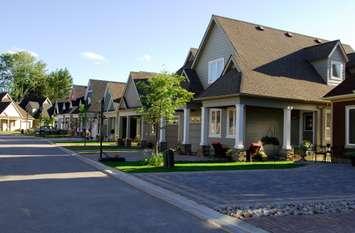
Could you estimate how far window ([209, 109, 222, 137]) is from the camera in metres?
28.7

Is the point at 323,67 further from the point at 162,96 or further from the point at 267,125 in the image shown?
the point at 162,96

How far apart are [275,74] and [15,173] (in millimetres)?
16287

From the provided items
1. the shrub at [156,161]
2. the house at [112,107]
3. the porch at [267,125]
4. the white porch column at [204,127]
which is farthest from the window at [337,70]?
the house at [112,107]

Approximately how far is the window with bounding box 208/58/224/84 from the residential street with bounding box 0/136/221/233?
15971 millimetres

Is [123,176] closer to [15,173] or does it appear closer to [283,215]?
[15,173]

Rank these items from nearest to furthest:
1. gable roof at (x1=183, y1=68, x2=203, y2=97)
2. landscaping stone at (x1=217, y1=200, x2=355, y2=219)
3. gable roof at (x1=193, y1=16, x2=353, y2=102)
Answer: landscaping stone at (x1=217, y1=200, x2=355, y2=219), gable roof at (x1=193, y1=16, x2=353, y2=102), gable roof at (x1=183, y1=68, x2=203, y2=97)

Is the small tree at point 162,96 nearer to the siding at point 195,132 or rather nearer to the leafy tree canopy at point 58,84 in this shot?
the siding at point 195,132

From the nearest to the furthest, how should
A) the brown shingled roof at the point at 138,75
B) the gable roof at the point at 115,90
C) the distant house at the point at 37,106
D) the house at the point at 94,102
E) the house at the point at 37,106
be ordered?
the brown shingled roof at the point at 138,75
the gable roof at the point at 115,90
the house at the point at 94,102
the house at the point at 37,106
the distant house at the point at 37,106

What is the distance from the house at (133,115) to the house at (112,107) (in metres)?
2.00

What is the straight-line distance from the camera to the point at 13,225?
813 centimetres

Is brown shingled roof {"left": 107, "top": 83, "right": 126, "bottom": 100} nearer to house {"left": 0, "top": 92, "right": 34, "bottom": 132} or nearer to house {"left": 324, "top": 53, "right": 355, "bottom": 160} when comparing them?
house {"left": 324, "top": 53, "right": 355, "bottom": 160}

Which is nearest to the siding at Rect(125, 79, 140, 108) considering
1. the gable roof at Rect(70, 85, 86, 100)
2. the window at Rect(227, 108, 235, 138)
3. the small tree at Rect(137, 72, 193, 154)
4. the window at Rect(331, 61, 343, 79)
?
the window at Rect(227, 108, 235, 138)

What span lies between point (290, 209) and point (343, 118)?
14.6m

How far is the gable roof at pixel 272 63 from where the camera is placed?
25.4 m
